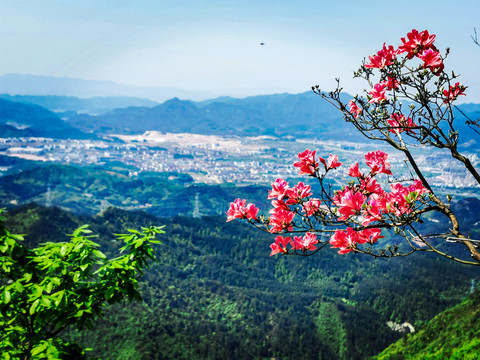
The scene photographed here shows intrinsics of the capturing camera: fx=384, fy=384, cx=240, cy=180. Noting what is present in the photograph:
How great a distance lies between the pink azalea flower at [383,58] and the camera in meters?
4.97

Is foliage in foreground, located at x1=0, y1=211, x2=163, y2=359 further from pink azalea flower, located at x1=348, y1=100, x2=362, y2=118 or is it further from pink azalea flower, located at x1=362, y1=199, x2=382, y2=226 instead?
pink azalea flower, located at x1=348, y1=100, x2=362, y2=118

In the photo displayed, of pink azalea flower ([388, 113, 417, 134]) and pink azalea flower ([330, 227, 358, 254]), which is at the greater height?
pink azalea flower ([388, 113, 417, 134])

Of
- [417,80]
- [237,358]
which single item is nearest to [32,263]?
[417,80]

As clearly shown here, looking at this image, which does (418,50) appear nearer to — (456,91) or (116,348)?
(456,91)

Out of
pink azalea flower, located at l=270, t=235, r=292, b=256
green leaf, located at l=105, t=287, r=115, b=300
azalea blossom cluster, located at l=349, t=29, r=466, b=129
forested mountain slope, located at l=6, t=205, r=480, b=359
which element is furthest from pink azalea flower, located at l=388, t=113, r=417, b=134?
forested mountain slope, located at l=6, t=205, r=480, b=359

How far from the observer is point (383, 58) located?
16.6 feet

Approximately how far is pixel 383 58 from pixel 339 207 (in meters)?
2.09

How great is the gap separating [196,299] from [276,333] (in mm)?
31561

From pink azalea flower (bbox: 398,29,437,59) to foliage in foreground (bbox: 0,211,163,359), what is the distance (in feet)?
13.9

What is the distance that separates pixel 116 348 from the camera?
7950cm

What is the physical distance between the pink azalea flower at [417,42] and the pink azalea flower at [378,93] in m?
0.59

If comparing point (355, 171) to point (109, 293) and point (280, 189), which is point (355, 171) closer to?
point (280, 189)

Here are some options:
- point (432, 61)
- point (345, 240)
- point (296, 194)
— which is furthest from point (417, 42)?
point (345, 240)

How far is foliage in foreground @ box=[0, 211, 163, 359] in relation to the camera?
5145mm
